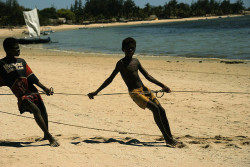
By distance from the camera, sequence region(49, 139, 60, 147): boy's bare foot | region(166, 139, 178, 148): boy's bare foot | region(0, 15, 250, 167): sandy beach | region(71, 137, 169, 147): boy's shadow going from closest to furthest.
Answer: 1. region(0, 15, 250, 167): sandy beach
2. region(49, 139, 60, 147): boy's bare foot
3. region(166, 139, 178, 148): boy's bare foot
4. region(71, 137, 169, 147): boy's shadow

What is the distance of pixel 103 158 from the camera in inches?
148

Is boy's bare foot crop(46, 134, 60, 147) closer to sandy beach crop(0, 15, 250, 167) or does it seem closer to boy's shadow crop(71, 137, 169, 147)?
sandy beach crop(0, 15, 250, 167)

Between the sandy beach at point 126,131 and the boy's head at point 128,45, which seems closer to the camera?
the sandy beach at point 126,131

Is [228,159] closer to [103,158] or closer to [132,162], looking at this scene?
[132,162]

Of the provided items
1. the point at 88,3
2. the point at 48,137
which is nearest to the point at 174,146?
the point at 48,137

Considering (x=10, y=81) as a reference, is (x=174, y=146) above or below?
below

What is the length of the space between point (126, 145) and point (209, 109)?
3.13 meters

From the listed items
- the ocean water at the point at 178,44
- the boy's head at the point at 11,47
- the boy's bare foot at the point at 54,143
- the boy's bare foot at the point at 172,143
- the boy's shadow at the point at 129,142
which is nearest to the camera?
the boy's head at the point at 11,47

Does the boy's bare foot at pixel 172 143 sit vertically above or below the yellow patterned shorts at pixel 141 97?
below

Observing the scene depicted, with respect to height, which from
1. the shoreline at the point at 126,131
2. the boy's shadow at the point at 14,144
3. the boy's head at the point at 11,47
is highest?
the boy's head at the point at 11,47

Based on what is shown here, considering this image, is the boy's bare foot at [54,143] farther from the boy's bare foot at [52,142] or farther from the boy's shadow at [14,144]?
the boy's shadow at [14,144]

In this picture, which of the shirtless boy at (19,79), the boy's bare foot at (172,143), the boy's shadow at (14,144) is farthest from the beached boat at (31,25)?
the boy's bare foot at (172,143)

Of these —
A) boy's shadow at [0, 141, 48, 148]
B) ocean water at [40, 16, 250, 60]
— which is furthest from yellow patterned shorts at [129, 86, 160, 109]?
ocean water at [40, 16, 250, 60]

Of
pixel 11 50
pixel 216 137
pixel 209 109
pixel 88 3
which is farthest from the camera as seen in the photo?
pixel 88 3
